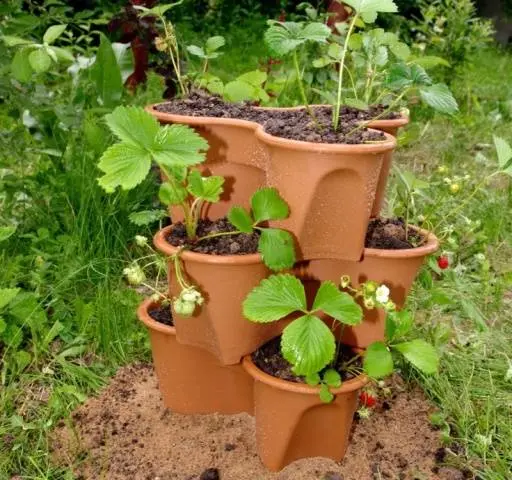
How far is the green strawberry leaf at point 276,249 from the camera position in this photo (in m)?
1.30

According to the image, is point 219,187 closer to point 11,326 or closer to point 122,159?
point 122,159

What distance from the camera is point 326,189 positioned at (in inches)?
52.1

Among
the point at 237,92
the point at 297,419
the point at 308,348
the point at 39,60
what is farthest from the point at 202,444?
the point at 39,60

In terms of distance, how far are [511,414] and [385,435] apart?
0.33 metres

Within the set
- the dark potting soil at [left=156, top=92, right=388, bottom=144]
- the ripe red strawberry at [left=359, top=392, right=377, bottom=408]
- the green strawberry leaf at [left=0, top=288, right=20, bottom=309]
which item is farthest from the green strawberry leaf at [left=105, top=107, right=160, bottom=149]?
the ripe red strawberry at [left=359, top=392, right=377, bottom=408]

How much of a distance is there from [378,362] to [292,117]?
584 mm

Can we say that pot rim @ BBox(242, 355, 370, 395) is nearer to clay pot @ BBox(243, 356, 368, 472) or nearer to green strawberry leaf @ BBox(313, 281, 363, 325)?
clay pot @ BBox(243, 356, 368, 472)

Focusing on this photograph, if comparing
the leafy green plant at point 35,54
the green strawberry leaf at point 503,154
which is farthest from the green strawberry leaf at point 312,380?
the leafy green plant at point 35,54

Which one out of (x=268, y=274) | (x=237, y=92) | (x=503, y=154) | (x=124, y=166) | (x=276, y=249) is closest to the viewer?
(x=124, y=166)

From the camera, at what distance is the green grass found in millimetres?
1614

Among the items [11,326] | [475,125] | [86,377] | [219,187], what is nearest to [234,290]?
[219,187]

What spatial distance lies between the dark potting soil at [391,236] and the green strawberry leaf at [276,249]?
11.3 inches

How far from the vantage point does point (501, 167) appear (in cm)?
155

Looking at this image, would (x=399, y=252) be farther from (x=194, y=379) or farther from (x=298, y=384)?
(x=194, y=379)
